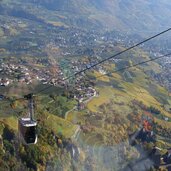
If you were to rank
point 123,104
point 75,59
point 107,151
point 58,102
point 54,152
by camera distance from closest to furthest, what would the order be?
point 54,152
point 107,151
point 58,102
point 123,104
point 75,59

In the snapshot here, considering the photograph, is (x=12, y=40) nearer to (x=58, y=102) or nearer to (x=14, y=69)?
(x=14, y=69)

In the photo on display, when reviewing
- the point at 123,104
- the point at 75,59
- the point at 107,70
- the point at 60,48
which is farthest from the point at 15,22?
the point at 123,104

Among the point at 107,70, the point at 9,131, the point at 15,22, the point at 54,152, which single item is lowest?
the point at 15,22

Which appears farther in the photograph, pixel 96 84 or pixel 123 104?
pixel 96 84

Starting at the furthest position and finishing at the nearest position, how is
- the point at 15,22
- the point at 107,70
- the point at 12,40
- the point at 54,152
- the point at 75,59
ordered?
the point at 15,22
the point at 12,40
the point at 75,59
the point at 107,70
the point at 54,152

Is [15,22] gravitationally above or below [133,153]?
below

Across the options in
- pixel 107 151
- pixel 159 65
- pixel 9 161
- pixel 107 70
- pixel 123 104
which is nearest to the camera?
pixel 9 161

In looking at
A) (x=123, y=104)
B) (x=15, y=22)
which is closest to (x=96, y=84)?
(x=123, y=104)

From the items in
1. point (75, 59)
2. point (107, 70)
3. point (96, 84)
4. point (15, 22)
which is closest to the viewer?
point (96, 84)

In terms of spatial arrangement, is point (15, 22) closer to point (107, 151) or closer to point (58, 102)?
A: point (58, 102)
